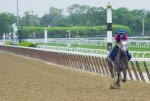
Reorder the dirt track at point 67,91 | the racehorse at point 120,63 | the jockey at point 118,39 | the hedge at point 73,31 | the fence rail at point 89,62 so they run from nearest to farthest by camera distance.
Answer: the dirt track at point 67,91 < the racehorse at point 120,63 < the jockey at point 118,39 < the fence rail at point 89,62 < the hedge at point 73,31

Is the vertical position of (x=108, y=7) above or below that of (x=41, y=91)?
A: above

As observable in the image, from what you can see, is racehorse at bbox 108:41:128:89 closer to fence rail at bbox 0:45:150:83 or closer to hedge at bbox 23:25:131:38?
fence rail at bbox 0:45:150:83

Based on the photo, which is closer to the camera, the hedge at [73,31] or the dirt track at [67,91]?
the dirt track at [67,91]

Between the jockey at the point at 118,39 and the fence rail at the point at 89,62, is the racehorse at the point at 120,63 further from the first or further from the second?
the fence rail at the point at 89,62

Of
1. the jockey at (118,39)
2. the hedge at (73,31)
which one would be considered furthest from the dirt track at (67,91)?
the hedge at (73,31)

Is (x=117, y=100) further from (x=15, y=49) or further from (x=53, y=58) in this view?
(x=15, y=49)

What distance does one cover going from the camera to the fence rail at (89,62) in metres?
14.8

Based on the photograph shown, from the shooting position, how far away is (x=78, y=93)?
10750mm

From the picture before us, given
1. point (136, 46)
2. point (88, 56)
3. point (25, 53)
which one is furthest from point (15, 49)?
point (88, 56)

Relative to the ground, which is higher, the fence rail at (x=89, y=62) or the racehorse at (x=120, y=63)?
the racehorse at (x=120, y=63)

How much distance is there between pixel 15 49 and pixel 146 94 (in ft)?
102

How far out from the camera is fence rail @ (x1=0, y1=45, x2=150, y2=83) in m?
14.8

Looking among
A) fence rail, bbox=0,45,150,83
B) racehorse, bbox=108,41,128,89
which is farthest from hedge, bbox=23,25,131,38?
racehorse, bbox=108,41,128,89

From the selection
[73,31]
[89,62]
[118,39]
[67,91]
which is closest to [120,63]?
[118,39]
